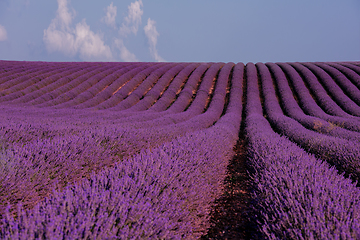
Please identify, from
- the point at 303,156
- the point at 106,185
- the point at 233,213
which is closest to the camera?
the point at 106,185

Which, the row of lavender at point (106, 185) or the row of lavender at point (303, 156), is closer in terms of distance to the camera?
the row of lavender at point (106, 185)

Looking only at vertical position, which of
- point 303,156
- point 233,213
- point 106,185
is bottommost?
point 233,213

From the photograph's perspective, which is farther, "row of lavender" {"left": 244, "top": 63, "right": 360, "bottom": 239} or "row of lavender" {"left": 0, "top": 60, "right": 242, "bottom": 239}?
"row of lavender" {"left": 244, "top": 63, "right": 360, "bottom": 239}

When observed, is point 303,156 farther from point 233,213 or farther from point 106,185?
point 106,185

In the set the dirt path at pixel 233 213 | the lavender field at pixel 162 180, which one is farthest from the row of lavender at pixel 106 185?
the dirt path at pixel 233 213

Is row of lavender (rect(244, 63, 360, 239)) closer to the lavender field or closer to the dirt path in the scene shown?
the lavender field

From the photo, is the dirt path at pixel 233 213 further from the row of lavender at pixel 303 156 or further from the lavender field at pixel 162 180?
the row of lavender at pixel 303 156

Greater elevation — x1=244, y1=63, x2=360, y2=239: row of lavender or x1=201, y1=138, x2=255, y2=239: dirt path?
x1=244, y1=63, x2=360, y2=239: row of lavender

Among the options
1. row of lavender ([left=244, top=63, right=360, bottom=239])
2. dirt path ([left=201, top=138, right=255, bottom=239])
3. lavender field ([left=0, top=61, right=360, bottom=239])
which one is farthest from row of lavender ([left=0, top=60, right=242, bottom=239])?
row of lavender ([left=244, top=63, right=360, bottom=239])

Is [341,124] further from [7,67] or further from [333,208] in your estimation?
[7,67]

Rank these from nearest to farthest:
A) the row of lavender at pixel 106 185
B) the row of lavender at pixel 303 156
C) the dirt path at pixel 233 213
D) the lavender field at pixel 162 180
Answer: the row of lavender at pixel 106 185 < the lavender field at pixel 162 180 < the row of lavender at pixel 303 156 < the dirt path at pixel 233 213

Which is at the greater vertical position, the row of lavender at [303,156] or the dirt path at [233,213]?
the row of lavender at [303,156]

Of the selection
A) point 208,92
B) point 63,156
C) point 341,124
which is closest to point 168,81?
point 208,92

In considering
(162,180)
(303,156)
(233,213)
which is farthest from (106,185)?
(303,156)
